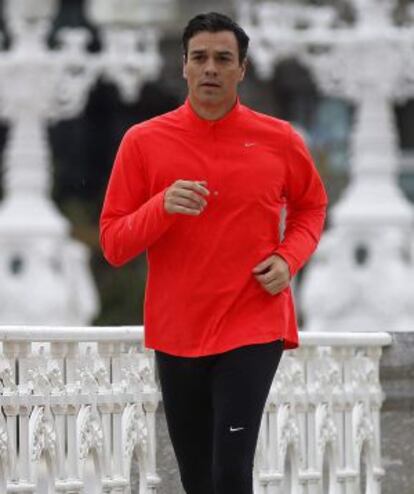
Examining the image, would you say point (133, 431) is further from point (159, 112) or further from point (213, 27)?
point (159, 112)

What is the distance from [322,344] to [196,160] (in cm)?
216

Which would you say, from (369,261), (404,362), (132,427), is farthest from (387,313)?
(132,427)

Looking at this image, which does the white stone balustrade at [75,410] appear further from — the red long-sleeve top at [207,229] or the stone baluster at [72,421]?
the red long-sleeve top at [207,229]

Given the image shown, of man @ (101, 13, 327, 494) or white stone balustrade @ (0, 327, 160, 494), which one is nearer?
man @ (101, 13, 327, 494)

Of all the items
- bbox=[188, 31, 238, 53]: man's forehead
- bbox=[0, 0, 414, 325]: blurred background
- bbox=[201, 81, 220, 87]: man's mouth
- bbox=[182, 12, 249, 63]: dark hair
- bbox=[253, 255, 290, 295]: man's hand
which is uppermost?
bbox=[0, 0, 414, 325]: blurred background

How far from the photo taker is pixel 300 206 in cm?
780

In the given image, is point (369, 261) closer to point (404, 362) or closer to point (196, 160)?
point (404, 362)

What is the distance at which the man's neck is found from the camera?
7.53 m

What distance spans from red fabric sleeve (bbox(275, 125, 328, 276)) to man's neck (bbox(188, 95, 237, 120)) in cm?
23

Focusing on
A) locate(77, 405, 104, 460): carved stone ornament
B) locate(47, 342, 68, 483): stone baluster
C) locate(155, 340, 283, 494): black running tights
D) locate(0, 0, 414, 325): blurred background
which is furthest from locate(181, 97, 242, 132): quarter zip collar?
locate(0, 0, 414, 325): blurred background

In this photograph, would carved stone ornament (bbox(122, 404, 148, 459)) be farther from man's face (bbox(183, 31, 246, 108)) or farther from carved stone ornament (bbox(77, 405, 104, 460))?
man's face (bbox(183, 31, 246, 108))

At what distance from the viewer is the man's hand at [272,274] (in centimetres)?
748

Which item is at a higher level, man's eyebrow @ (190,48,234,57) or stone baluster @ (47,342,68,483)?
man's eyebrow @ (190,48,234,57)

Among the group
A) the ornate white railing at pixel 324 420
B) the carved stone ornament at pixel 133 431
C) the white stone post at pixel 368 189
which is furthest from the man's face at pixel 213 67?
the white stone post at pixel 368 189
